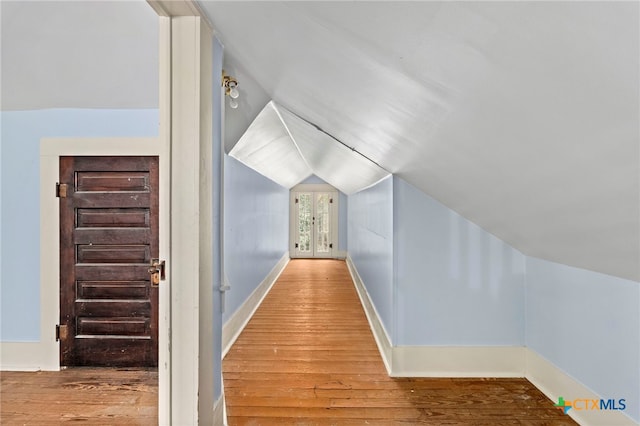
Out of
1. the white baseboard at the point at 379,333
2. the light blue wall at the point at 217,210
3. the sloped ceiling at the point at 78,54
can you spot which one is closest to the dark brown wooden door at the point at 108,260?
the sloped ceiling at the point at 78,54

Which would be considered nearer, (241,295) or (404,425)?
(404,425)

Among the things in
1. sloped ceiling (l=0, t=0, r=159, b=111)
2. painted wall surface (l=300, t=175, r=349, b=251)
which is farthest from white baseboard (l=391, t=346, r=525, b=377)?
painted wall surface (l=300, t=175, r=349, b=251)

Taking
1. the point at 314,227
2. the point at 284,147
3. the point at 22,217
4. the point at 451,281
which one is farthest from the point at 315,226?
the point at 22,217

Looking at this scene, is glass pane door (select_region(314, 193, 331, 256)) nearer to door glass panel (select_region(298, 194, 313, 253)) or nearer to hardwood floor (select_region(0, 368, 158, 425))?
door glass panel (select_region(298, 194, 313, 253))

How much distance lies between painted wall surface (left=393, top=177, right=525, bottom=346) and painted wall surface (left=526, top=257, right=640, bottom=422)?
137mm

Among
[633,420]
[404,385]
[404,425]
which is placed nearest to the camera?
[633,420]

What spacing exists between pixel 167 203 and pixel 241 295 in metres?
2.05

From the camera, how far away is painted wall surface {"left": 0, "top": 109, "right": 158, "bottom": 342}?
244cm

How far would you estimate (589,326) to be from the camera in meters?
1.69

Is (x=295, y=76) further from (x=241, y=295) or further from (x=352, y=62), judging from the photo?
(x=241, y=295)

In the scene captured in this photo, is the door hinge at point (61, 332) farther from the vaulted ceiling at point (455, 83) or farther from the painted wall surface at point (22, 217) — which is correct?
the vaulted ceiling at point (455, 83)

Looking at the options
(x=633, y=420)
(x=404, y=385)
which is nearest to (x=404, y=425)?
(x=404, y=385)

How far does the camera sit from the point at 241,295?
124 inches

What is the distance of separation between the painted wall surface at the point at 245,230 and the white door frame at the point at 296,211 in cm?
248
